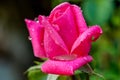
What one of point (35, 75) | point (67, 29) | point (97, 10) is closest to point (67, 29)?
point (67, 29)

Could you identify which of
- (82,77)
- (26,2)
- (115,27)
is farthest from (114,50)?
(82,77)

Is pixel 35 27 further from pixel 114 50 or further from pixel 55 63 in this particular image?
pixel 114 50

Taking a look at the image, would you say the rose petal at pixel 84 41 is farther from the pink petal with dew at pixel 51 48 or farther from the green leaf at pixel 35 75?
the green leaf at pixel 35 75

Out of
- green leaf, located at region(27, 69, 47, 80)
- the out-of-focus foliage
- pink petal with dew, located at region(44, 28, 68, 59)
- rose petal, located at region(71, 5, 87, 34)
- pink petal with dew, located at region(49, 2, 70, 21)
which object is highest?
pink petal with dew, located at region(49, 2, 70, 21)

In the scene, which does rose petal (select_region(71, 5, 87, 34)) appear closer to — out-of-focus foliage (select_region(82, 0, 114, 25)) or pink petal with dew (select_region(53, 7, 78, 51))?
pink petal with dew (select_region(53, 7, 78, 51))

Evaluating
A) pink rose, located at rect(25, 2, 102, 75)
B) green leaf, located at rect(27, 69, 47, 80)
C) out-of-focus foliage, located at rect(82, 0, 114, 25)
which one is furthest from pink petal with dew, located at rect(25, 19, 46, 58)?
out-of-focus foliage, located at rect(82, 0, 114, 25)
